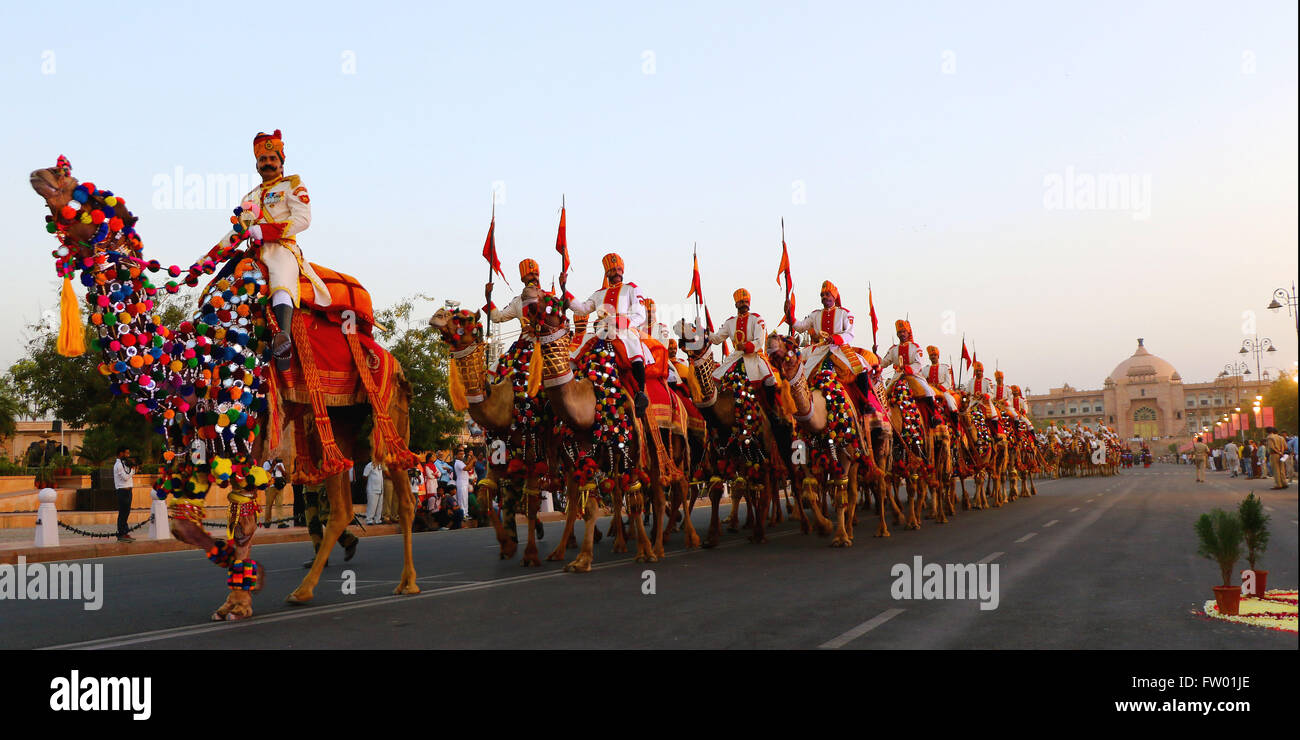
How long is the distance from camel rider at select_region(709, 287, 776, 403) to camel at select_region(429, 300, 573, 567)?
3.29 meters

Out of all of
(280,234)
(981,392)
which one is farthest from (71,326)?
(981,392)

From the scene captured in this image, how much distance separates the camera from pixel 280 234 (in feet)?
27.6

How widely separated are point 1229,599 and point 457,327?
7677 millimetres

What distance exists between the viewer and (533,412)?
40.4ft

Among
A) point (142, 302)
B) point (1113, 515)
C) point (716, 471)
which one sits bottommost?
point (1113, 515)

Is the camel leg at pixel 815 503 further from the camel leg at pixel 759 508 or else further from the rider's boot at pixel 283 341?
the rider's boot at pixel 283 341

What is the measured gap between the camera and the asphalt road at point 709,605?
6867 mm

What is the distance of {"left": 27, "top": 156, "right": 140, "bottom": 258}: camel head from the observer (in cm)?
725

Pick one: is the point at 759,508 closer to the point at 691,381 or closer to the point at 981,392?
the point at 691,381

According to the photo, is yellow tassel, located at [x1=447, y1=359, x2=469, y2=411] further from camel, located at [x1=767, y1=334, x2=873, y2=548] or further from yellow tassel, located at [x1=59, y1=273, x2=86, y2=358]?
camel, located at [x1=767, y1=334, x2=873, y2=548]

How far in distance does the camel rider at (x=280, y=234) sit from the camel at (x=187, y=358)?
0.13 meters
